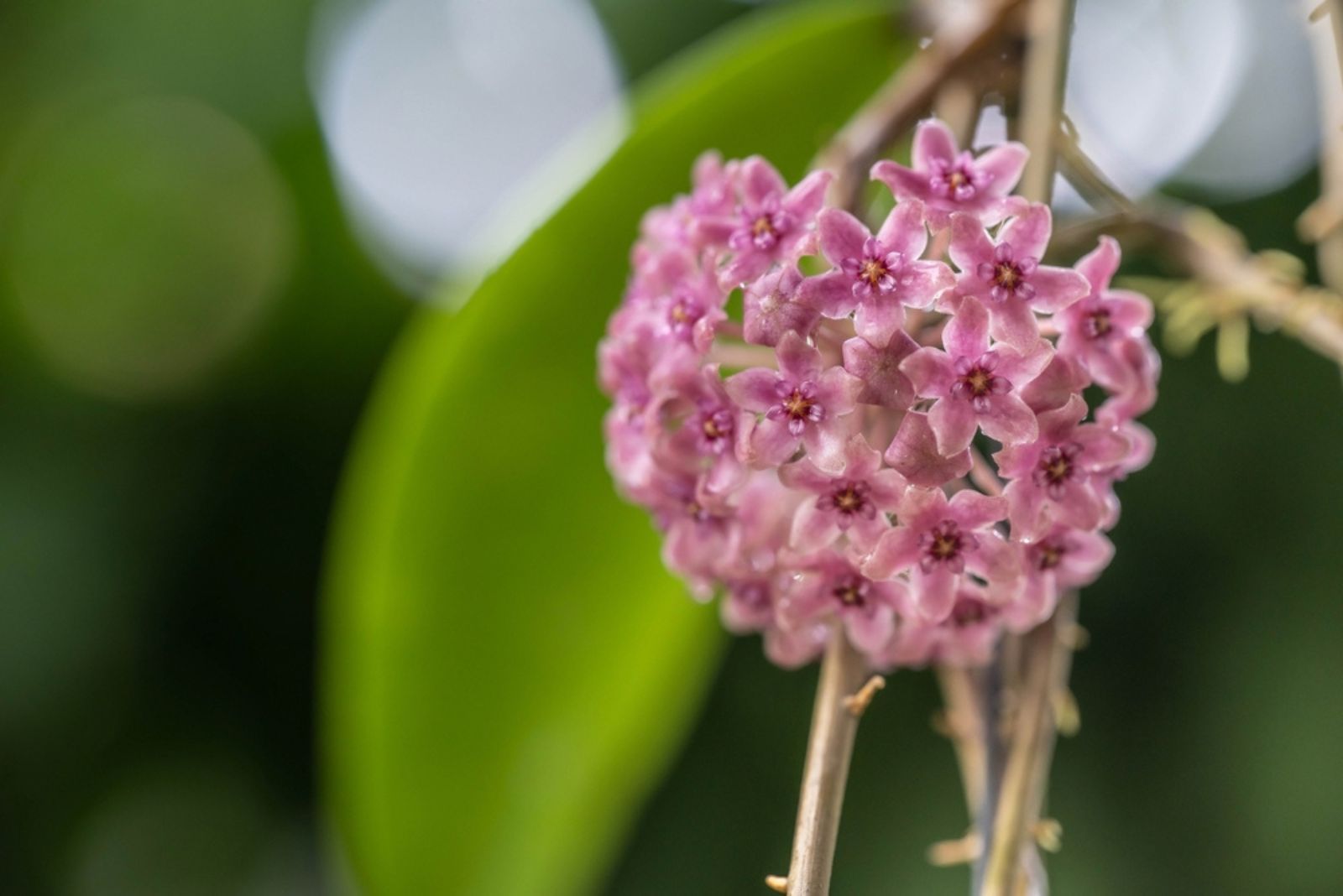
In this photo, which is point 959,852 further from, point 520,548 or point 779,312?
point 520,548

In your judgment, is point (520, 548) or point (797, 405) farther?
point (520, 548)

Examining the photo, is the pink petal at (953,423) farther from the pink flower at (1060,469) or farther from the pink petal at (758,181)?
the pink petal at (758,181)

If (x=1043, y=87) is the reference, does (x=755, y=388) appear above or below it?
below

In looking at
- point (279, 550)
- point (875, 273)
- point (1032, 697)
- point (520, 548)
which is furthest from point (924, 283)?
point (279, 550)

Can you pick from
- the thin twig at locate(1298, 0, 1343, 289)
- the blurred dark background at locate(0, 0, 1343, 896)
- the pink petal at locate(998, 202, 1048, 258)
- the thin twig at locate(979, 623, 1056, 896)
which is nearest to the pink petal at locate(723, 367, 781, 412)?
the pink petal at locate(998, 202, 1048, 258)

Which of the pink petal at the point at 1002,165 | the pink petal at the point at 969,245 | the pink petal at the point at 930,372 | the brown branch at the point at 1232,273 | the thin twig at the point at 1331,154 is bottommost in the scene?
the pink petal at the point at 930,372

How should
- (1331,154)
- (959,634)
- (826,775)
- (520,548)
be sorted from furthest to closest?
(520,548) → (1331,154) → (959,634) → (826,775)

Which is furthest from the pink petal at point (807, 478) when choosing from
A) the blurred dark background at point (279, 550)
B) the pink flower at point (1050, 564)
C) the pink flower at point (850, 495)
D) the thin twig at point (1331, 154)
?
the blurred dark background at point (279, 550)
